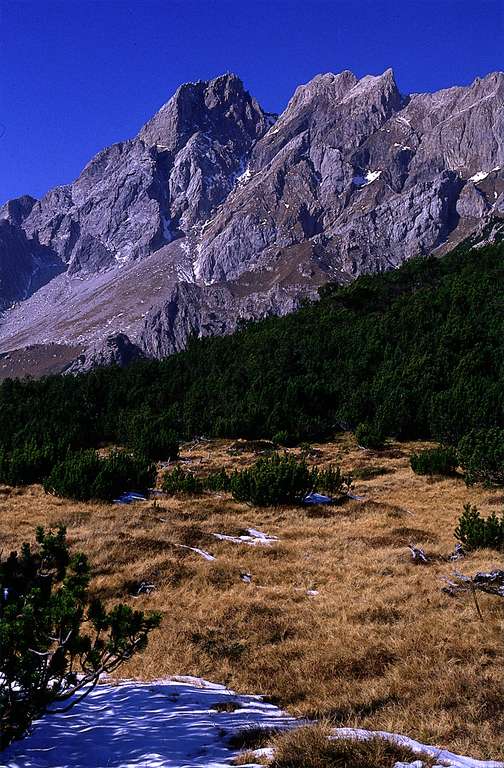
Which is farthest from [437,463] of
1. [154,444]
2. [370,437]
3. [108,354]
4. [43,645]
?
[108,354]

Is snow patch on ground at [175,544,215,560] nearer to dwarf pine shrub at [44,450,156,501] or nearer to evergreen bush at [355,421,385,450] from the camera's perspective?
dwarf pine shrub at [44,450,156,501]

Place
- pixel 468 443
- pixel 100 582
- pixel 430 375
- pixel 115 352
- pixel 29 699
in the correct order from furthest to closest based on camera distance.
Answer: pixel 115 352
pixel 430 375
pixel 468 443
pixel 100 582
pixel 29 699

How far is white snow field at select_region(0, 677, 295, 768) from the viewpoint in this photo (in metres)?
4.16

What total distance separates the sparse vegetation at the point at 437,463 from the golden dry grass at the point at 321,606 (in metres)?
2.87

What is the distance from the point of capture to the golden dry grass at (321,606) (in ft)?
18.0

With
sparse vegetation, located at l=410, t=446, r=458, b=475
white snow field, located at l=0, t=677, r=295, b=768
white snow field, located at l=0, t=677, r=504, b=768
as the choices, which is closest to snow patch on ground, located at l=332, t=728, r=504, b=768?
white snow field, located at l=0, t=677, r=504, b=768

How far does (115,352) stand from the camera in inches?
7141

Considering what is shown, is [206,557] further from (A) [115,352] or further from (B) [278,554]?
(A) [115,352]

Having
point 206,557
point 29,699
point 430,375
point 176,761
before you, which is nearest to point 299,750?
point 176,761

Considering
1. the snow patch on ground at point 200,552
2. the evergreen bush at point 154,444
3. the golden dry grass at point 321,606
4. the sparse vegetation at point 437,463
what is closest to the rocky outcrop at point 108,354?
the evergreen bush at point 154,444

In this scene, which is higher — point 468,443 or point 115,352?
point 115,352

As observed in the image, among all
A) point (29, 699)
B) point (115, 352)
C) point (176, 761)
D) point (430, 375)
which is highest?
point (115, 352)

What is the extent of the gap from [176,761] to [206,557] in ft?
24.2

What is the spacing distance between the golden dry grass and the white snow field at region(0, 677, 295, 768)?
621mm
